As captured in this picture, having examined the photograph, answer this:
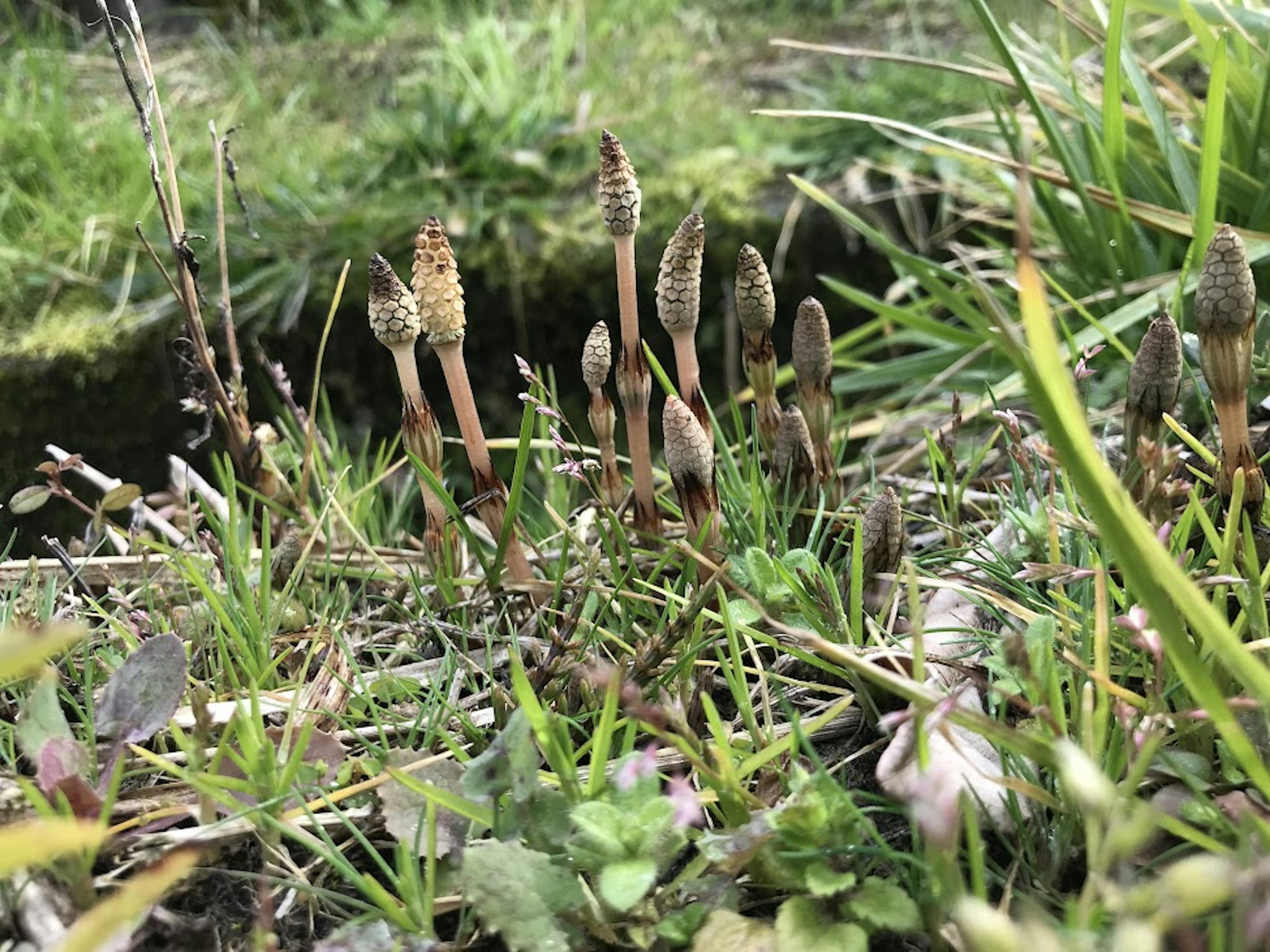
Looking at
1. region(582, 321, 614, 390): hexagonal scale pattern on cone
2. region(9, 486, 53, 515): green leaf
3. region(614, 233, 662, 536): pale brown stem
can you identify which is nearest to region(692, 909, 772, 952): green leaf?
region(614, 233, 662, 536): pale brown stem

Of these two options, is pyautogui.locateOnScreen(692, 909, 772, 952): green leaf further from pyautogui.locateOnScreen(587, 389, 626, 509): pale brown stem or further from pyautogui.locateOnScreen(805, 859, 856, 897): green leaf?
pyautogui.locateOnScreen(587, 389, 626, 509): pale brown stem

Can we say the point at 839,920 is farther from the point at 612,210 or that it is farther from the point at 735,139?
the point at 735,139

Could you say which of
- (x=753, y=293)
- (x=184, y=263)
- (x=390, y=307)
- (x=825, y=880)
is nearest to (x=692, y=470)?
(x=753, y=293)

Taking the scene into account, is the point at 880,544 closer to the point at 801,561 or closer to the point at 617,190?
the point at 801,561

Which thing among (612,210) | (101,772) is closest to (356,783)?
(101,772)

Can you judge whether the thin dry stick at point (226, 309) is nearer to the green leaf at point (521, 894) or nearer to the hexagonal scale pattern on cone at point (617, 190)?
the hexagonal scale pattern on cone at point (617, 190)

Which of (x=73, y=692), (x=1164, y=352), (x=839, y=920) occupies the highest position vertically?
(x=1164, y=352)

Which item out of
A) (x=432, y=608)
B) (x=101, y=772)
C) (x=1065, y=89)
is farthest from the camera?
(x=1065, y=89)
